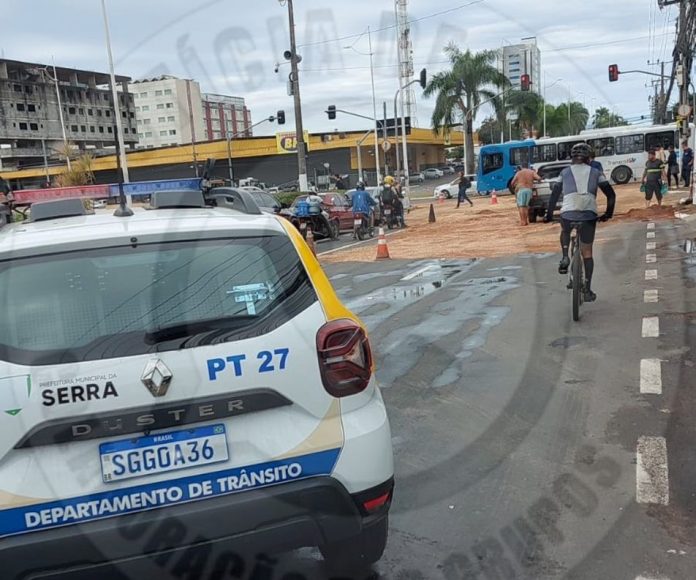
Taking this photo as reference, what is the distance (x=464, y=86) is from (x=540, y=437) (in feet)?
131

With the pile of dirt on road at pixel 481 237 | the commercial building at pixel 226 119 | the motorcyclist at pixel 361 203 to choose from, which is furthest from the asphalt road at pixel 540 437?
the motorcyclist at pixel 361 203

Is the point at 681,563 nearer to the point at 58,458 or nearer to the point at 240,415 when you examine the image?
the point at 240,415

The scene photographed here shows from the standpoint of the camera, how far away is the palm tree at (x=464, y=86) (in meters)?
40.2

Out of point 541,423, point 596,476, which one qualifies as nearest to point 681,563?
point 596,476

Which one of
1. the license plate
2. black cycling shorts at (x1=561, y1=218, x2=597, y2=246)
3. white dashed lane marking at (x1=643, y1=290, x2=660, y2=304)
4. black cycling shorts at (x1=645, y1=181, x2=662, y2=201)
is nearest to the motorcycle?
black cycling shorts at (x1=645, y1=181, x2=662, y2=201)

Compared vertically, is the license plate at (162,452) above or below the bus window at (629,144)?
below

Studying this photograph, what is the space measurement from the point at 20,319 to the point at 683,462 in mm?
3645

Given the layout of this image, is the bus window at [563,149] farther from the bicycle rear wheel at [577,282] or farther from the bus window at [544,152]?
the bicycle rear wheel at [577,282]

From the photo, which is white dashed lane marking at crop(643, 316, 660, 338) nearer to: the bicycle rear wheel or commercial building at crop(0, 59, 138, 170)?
the bicycle rear wheel

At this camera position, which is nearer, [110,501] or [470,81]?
[110,501]

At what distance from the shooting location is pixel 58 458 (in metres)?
2.44

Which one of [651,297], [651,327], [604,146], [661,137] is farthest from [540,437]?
[661,137]

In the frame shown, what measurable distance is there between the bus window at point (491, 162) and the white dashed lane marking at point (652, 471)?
38.0m

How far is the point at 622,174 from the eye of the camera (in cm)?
3738
